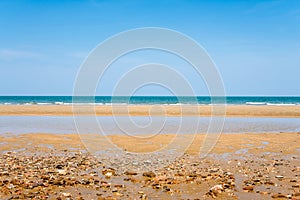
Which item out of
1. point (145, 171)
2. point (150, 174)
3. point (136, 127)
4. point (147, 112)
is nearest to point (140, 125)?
point (136, 127)

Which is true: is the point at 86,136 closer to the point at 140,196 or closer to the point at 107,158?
the point at 107,158

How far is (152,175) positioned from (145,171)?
A: 69cm

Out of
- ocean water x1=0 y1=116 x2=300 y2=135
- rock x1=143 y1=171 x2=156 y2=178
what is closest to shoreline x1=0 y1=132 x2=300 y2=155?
ocean water x1=0 y1=116 x2=300 y2=135

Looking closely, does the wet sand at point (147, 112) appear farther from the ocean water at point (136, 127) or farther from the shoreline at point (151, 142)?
the shoreline at point (151, 142)

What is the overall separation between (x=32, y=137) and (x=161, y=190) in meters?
13.1

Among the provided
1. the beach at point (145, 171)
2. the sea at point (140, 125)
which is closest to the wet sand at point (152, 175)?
the beach at point (145, 171)

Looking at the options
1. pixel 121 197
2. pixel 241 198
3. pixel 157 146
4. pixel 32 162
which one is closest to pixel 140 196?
pixel 121 197

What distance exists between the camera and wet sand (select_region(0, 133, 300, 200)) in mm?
8305

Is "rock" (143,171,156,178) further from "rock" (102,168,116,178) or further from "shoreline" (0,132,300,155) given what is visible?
"shoreline" (0,132,300,155)

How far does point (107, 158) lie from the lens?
43.4 feet

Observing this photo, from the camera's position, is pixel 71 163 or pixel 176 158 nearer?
pixel 71 163

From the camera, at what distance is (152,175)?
10125 millimetres

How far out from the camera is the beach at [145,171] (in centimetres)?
836

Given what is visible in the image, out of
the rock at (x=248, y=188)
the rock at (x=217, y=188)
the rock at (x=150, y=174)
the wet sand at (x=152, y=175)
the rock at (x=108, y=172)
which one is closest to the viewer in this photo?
the wet sand at (x=152, y=175)
